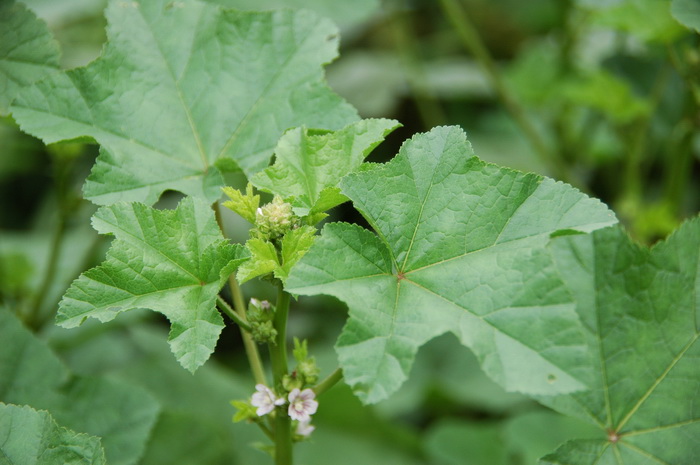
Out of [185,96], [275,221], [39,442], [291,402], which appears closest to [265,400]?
[291,402]

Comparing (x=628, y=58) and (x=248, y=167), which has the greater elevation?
(x=628, y=58)

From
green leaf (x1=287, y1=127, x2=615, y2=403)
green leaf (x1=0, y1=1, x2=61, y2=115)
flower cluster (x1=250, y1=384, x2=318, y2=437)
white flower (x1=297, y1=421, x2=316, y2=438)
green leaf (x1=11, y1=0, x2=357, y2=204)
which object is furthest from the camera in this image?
green leaf (x1=0, y1=1, x2=61, y2=115)

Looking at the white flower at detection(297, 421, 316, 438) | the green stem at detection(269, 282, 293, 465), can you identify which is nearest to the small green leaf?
the green stem at detection(269, 282, 293, 465)

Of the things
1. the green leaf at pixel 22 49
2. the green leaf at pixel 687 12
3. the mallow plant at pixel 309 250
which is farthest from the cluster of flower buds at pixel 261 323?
the green leaf at pixel 687 12

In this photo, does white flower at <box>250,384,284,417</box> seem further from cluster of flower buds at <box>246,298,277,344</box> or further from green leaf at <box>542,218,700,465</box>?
green leaf at <box>542,218,700,465</box>

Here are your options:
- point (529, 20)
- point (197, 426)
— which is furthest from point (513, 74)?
point (197, 426)

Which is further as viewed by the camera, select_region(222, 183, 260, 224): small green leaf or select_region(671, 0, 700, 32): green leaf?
select_region(671, 0, 700, 32): green leaf

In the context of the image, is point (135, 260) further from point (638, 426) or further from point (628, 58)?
point (628, 58)
